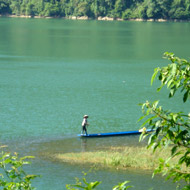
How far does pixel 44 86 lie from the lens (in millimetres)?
31688

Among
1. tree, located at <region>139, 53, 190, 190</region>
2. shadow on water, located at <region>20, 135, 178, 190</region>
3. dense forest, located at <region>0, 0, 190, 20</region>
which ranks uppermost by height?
tree, located at <region>139, 53, 190, 190</region>

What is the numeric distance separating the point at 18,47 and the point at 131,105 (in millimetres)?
32654

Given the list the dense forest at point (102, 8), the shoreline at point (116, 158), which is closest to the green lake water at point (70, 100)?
the shoreline at point (116, 158)

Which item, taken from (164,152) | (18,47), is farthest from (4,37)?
(164,152)

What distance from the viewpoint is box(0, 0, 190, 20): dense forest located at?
132 m

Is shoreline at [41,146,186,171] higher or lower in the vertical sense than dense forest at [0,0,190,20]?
higher

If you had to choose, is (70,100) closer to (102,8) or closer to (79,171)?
(79,171)

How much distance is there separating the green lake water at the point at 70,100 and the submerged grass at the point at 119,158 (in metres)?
0.53

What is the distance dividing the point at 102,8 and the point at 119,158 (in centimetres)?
12756

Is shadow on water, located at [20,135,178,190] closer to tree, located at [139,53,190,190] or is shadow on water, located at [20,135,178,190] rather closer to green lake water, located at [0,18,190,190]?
green lake water, located at [0,18,190,190]

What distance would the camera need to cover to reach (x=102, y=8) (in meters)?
141

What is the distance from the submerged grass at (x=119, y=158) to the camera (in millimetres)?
15914

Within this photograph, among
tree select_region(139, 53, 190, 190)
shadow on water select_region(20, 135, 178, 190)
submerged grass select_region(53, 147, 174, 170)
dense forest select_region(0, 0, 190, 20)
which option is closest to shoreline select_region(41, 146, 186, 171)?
submerged grass select_region(53, 147, 174, 170)

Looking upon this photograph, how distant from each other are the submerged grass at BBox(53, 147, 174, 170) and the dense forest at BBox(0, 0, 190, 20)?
117 meters
